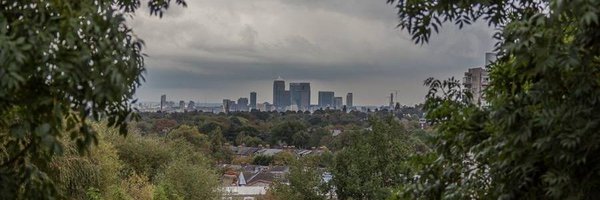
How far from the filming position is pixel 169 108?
35.1 m

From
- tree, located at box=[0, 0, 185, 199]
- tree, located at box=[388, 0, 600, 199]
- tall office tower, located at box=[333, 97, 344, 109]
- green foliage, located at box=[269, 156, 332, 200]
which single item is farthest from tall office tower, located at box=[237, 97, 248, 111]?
tree, located at box=[0, 0, 185, 199]

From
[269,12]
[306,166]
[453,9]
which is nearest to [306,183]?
[306,166]

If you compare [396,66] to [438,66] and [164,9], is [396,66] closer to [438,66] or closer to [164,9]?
[438,66]

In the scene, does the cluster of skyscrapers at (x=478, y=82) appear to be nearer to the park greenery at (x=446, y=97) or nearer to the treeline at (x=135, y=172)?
the park greenery at (x=446, y=97)

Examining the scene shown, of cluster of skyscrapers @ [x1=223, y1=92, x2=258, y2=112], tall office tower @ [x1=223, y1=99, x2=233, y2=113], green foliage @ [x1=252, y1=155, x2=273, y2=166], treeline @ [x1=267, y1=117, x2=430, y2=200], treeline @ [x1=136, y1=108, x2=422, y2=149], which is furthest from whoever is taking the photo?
cluster of skyscrapers @ [x1=223, y1=92, x2=258, y2=112]

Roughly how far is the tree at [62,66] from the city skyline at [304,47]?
27cm

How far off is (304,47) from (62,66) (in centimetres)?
1411

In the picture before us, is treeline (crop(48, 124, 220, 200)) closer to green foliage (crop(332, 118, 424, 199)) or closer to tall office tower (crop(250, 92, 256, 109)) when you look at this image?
green foliage (crop(332, 118, 424, 199))

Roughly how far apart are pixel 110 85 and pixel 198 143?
25.4 m

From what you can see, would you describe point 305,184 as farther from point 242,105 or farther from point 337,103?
point 242,105

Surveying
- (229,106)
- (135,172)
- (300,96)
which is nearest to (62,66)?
(135,172)

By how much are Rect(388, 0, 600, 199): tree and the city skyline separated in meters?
0.19

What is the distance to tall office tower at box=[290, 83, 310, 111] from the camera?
126ft

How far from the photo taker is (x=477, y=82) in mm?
4031
